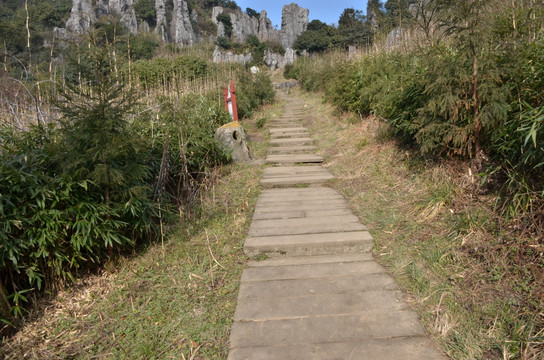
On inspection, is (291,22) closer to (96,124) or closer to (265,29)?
(265,29)

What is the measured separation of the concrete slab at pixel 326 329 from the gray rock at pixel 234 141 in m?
3.83

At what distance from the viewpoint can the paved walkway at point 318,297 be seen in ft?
5.64

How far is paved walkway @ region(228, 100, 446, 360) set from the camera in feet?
5.64

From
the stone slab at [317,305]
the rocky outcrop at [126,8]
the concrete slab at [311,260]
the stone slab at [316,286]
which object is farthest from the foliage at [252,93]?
the rocky outcrop at [126,8]

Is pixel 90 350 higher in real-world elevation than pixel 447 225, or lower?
lower

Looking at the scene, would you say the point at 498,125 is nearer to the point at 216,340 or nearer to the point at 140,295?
the point at 216,340

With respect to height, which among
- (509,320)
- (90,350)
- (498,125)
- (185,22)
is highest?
(185,22)

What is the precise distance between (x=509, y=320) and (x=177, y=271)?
2.21 metres

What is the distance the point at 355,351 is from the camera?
168 cm

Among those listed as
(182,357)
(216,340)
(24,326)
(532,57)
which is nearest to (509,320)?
(216,340)

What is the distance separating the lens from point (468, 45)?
2936 mm

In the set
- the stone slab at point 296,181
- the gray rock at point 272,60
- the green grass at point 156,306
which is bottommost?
the green grass at point 156,306

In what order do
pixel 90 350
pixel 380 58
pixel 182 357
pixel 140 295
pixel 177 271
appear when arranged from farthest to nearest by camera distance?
pixel 380 58, pixel 177 271, pixel 140 295, pixel 90 350, pixel 182 357

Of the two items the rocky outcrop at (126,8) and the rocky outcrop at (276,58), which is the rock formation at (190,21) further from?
the rocky outcrop at (276,58)
